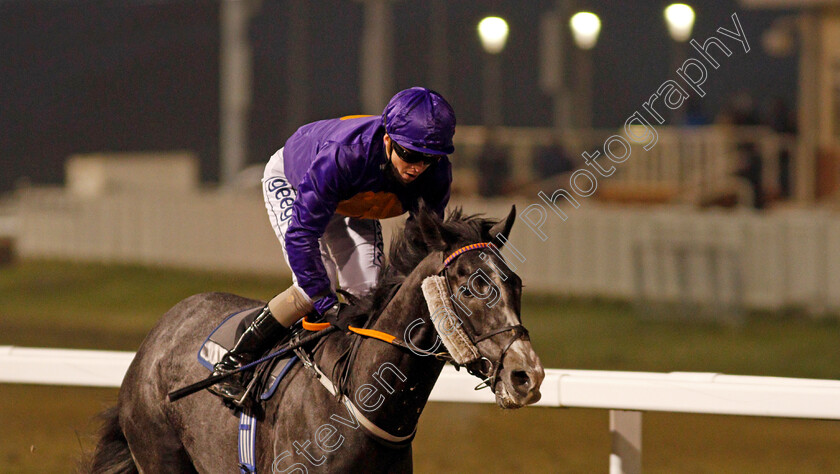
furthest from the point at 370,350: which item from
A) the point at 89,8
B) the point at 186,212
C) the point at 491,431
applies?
the point at 89,8

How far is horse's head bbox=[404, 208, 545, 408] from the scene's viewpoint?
97.3 inches

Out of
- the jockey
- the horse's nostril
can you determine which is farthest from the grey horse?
the jockey

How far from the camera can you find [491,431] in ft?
20.9

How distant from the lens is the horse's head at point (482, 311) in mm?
2471

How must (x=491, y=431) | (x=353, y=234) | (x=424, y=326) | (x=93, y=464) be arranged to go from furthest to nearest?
(x=491, y=431) → (x=93, y=464) → (x=353, y=234) → (x=424, y=326)

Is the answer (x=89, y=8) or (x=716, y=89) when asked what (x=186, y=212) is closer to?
(x=716, y=89)

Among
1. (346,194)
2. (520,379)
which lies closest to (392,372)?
(520,379)

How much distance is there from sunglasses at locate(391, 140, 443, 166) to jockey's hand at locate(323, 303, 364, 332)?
465mm

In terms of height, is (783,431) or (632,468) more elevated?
(632,468)

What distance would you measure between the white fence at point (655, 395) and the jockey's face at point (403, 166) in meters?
0.95

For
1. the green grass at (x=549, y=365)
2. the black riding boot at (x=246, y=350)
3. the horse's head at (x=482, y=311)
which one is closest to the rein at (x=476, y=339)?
the horse's head at (x=482, y=311)

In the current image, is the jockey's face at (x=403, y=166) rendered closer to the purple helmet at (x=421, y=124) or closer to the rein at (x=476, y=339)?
the purple helmet at (x=421, y=124)

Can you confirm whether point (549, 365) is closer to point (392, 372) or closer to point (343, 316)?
point (343, 316)

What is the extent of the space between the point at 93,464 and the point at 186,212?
12226 millimetres
